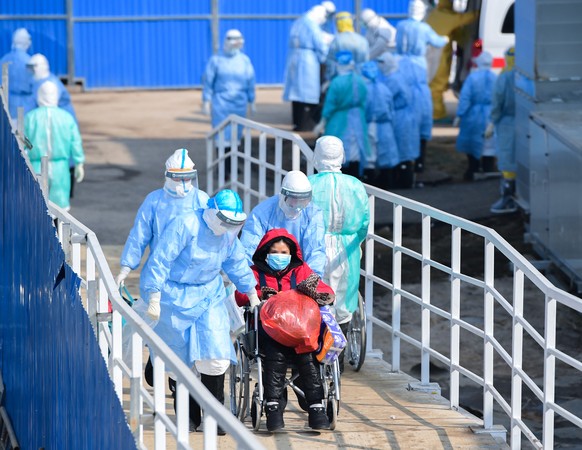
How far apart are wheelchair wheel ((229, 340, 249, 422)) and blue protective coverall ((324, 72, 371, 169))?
274 inches

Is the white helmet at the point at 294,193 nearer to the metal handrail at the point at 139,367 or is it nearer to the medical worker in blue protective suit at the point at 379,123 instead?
the metal handrail at the point at 139,367

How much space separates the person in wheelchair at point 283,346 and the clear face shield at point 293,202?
0.28m

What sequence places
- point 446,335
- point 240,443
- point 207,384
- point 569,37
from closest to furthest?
point 240,443
point 207,384
point 446,335
point 569,37

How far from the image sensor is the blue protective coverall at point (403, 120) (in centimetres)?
1527

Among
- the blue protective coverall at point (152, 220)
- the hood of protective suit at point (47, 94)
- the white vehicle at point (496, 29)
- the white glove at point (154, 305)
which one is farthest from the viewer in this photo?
the white vehicle at point (496, 29)

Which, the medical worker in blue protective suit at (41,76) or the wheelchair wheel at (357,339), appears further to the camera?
the medical worker in blue protective suit at (41,76)

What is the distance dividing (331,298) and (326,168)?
1340mm

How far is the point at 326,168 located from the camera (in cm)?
829

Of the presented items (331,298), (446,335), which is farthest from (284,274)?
(446,335)

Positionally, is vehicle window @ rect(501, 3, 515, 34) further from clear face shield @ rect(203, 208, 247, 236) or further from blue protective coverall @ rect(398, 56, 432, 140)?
clear face shield @ rect(203, 208, 247, 236)

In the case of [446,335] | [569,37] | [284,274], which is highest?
[569,37]

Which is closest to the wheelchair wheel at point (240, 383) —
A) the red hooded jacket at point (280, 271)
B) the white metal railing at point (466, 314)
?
the red hooded jacket at point (280, 271)

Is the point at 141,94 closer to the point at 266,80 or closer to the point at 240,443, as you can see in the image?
the point at 266,80

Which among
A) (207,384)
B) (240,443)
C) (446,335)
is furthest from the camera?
(446,335)
